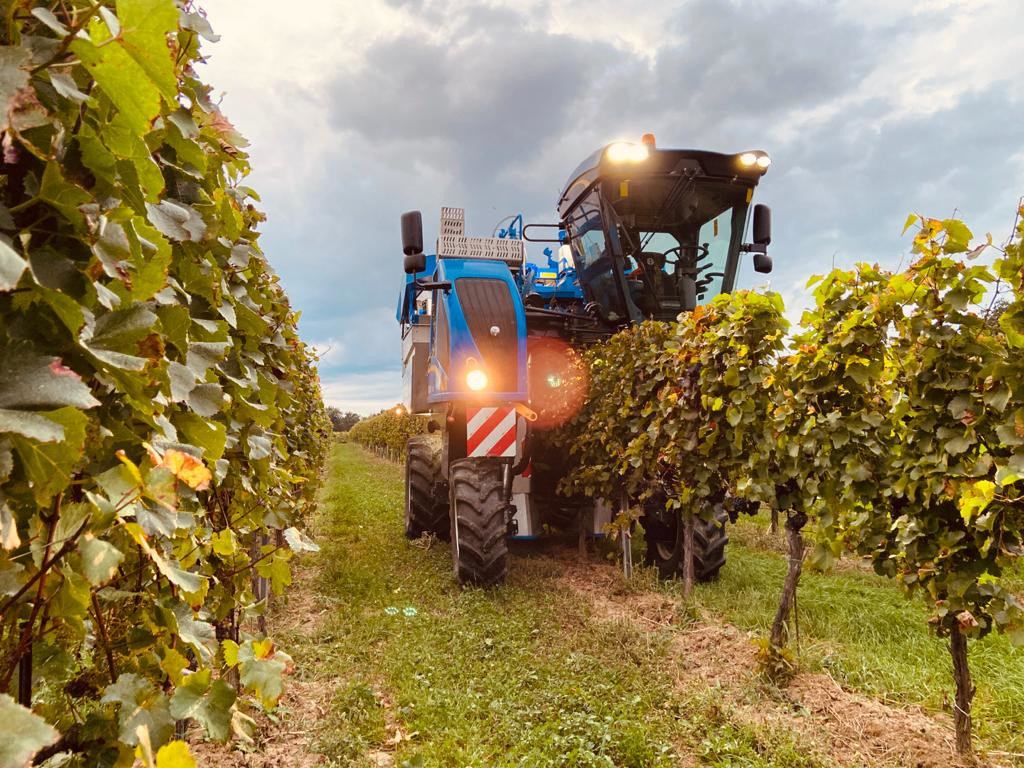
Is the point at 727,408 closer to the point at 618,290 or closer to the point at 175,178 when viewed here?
the point at 618,290

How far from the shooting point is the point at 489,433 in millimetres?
5133

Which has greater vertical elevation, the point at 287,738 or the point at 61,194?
the point at 61,194

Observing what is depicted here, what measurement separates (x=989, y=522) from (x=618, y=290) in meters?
3.95

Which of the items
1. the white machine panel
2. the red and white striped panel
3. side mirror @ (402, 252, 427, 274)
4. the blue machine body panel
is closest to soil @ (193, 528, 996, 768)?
the red and white striped panel

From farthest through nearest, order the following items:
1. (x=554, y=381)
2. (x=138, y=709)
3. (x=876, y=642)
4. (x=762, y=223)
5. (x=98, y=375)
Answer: (x=554, y=381), (x=762, y=223), (x=876, y=642), (x=138, y=709), (x=98, y=375)

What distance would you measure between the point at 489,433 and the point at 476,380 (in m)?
0.44

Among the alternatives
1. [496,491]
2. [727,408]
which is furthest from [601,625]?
[727,408]

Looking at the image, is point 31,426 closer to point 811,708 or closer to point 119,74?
point 119,74

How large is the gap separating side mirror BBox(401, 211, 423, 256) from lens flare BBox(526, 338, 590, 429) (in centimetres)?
188

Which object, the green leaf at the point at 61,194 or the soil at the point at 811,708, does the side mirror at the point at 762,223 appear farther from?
the green leaf at the point at 61,194

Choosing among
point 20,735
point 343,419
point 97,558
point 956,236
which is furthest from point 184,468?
point 343,419

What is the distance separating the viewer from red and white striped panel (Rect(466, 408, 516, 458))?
5113 mm

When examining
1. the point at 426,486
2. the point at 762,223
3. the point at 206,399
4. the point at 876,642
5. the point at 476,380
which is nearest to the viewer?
the point at 206,399

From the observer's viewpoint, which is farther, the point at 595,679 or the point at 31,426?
the point at 595,679
